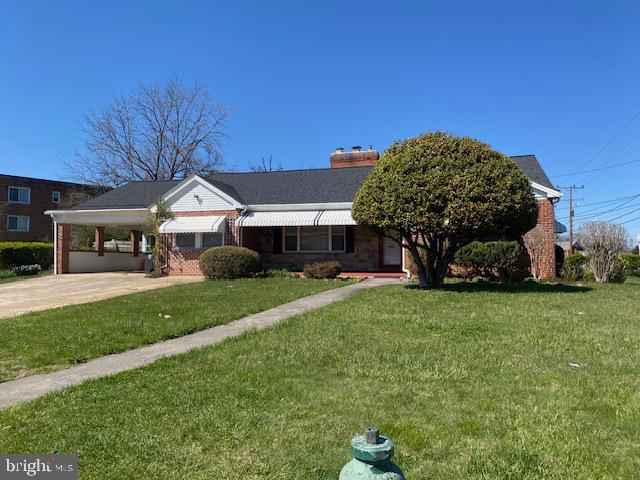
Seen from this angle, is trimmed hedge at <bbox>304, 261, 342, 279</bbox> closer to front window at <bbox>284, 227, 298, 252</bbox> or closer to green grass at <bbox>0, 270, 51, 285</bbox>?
front window at <bbox>284, 227, 298, 252</bbox>

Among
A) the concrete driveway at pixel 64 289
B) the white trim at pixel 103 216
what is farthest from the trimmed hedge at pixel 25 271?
the white trim at pixel 103 216

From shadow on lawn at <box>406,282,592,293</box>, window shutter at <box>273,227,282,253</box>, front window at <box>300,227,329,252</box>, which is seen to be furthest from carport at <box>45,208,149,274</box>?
shadow on lawn at <box>406,282,592,293</box>

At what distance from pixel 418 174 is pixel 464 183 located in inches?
46.1

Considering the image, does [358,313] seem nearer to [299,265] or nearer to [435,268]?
[435,268]

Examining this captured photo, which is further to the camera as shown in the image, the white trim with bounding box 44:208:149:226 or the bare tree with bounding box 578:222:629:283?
the white trim with bounding box 44:208:149:226

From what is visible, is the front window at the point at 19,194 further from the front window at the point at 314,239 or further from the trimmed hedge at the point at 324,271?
the trimmed hedge at the point at 324,271

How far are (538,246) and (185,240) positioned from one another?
14445 mm

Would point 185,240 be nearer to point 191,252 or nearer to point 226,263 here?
point 191,252

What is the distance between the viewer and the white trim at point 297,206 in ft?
66.3

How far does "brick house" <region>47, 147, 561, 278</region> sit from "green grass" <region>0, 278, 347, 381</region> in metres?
6.40

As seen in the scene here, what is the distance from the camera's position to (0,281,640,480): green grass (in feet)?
10.8

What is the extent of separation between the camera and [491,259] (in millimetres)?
16609

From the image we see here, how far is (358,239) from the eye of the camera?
21.2m

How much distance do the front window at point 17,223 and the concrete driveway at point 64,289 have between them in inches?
937
